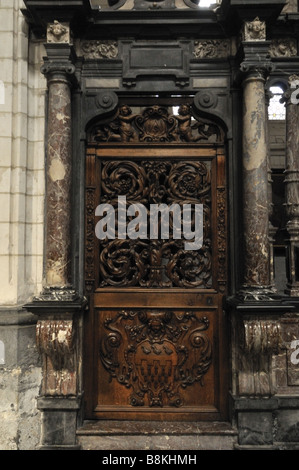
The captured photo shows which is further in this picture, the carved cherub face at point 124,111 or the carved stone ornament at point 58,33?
the carved cherub face at point 124,111

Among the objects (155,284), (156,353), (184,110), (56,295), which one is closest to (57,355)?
(56,295)

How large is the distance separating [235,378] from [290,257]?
3.82 feet

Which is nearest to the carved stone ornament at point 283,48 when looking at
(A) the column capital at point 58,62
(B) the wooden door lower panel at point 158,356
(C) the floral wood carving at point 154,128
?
(C) the floral wood carving at point 154,128

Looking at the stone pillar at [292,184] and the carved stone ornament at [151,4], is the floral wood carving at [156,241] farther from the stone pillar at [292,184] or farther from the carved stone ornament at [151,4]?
the carved stone ornament at [151,4]

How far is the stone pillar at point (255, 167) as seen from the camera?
3.28m

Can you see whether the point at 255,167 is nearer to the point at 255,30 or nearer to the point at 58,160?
the point at 255,30

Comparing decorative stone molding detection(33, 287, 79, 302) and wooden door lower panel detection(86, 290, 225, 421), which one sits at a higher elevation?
decorative stone molding detection(33, 287, 79, 302)

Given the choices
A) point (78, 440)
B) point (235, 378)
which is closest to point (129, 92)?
point (235, 378)

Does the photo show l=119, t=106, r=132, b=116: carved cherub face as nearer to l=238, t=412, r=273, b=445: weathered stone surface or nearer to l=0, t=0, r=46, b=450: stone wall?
l=0, t=0, r=46, b=450: stone wall

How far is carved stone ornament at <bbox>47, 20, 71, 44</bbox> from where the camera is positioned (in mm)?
3346

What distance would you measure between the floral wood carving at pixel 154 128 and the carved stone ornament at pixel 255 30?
76 centimetres

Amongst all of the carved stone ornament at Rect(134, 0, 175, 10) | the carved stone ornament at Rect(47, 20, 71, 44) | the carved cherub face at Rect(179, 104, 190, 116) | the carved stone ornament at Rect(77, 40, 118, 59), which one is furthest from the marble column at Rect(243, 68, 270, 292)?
the carved stone ornament at Rect(47, 20, 71, 44)

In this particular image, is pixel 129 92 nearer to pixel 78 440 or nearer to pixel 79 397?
pixel 79 397

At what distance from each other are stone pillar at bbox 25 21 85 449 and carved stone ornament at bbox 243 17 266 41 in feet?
4.87
